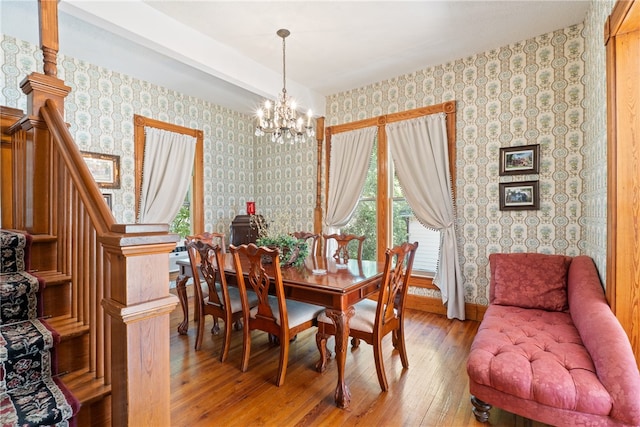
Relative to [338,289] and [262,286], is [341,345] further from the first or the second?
[262,286]

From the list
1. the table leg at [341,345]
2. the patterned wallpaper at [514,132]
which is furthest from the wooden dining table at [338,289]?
the patterned wallpaper at [514,132]

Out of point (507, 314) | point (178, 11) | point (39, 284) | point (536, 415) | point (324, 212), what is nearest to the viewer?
point (39, 284)

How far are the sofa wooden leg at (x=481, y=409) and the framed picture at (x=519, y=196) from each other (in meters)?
2.23

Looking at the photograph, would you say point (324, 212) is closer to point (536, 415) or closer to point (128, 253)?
point (536, 415)

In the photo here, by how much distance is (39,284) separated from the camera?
56.2 inches

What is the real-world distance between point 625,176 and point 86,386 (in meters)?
3.09

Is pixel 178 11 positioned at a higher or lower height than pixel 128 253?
higher

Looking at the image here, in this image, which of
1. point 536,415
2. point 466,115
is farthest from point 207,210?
point 536,415

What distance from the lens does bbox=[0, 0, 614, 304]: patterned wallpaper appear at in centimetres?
291

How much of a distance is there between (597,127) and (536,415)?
88.2 inches

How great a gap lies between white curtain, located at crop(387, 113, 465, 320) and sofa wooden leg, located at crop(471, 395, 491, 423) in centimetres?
179

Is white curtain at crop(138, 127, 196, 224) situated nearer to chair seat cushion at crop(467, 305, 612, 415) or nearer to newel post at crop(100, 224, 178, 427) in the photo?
newel post at crop(100, 224, 178, 427)

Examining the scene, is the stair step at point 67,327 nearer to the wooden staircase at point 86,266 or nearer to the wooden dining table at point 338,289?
the wooden staircase at point 86,266

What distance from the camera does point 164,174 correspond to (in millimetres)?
4344
